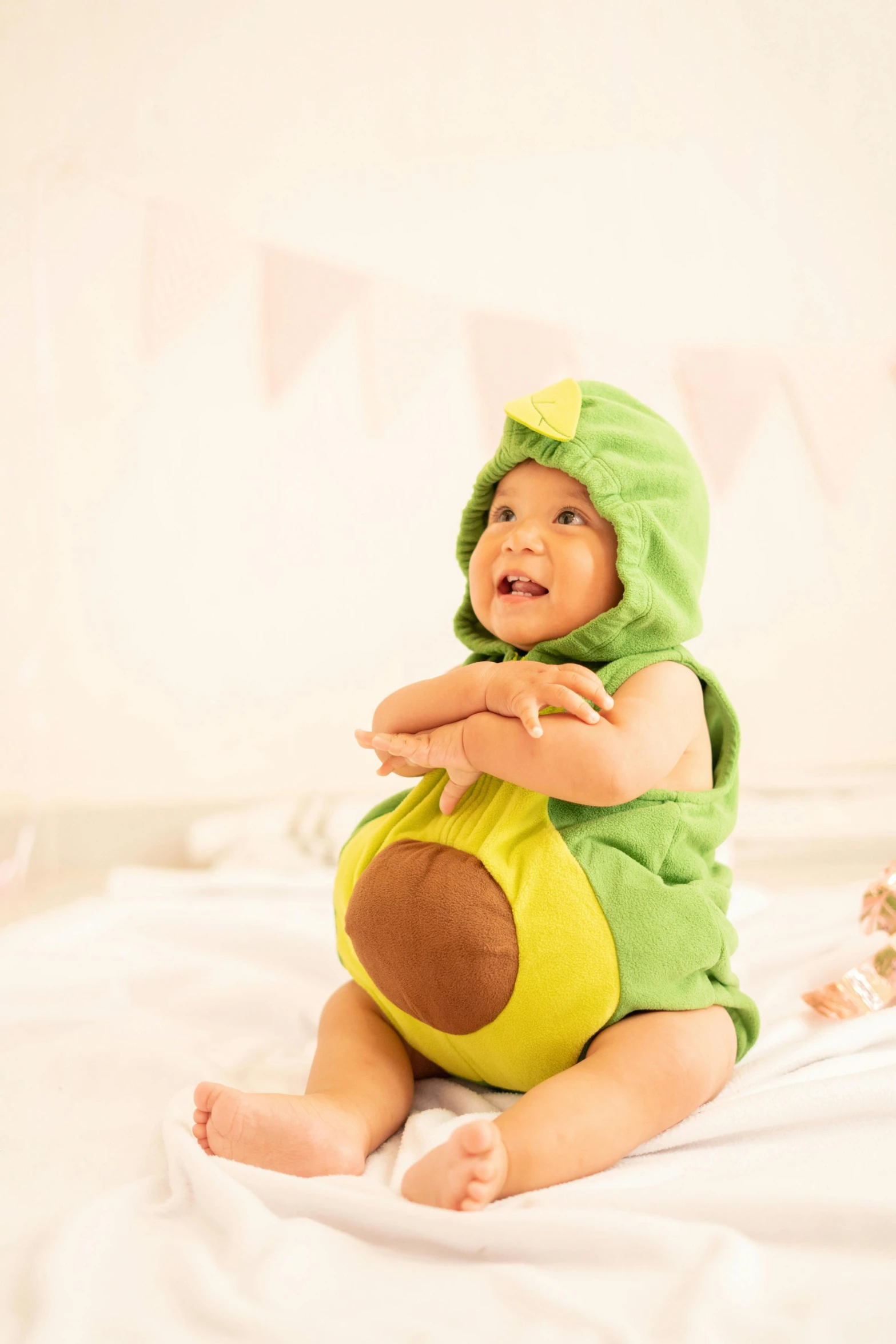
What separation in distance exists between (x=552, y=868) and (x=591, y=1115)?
0.63 feet

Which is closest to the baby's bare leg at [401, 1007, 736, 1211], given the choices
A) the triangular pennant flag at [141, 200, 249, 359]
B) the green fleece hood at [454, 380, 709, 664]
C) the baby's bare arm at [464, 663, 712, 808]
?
the baby's bare arm at [464, 663, 712, 808]

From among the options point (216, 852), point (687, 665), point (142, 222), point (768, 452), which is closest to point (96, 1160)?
point (687, 665)

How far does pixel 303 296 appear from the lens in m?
2.16

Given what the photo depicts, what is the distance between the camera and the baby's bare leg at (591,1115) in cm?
72

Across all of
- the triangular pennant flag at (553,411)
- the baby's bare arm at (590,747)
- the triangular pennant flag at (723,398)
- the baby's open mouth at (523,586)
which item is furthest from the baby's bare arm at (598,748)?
the triangular pennant flag at (723,398)

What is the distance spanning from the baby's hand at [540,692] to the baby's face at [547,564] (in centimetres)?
8

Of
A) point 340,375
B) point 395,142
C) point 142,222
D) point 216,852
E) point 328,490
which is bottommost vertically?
point 216,852

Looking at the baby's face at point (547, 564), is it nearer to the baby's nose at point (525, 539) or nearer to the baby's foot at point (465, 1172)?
the baby's nose at point (525, 539)

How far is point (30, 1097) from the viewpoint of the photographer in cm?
98

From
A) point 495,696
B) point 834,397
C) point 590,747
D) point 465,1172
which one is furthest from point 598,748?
point 834,397

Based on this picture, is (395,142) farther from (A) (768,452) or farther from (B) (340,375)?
(A) (768,452)

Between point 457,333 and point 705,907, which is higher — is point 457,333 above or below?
above

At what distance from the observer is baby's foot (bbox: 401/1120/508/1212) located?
71 centimetres

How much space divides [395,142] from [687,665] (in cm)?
180
